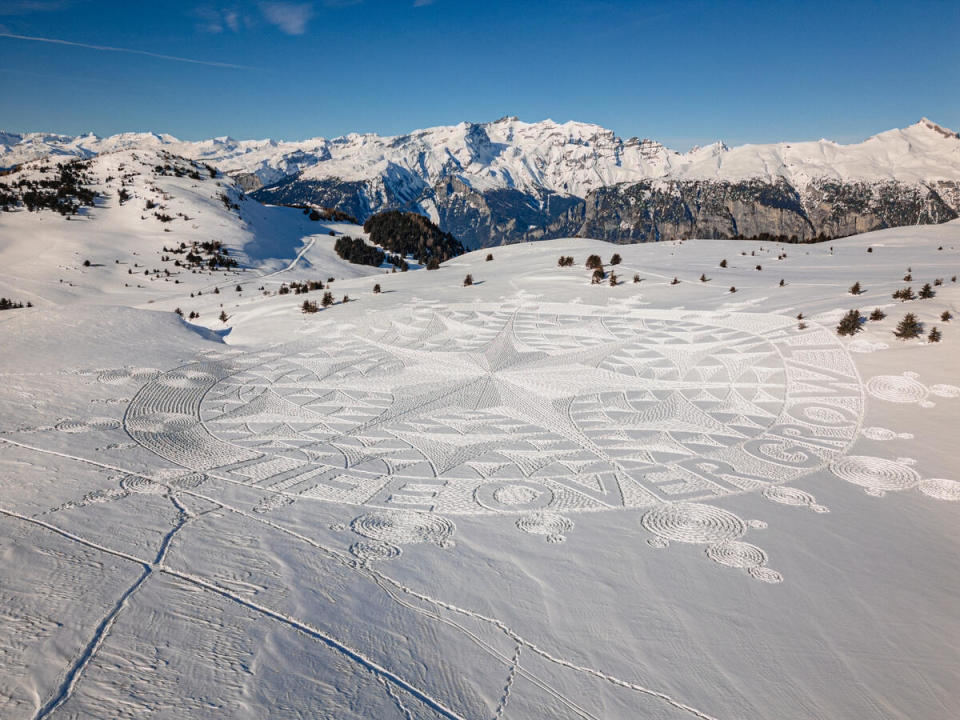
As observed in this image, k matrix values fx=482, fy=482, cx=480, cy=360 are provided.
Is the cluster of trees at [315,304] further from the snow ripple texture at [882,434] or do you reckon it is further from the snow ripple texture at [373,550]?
the snow ripple texture at [882,434]

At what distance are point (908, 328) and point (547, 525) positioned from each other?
11310 mm

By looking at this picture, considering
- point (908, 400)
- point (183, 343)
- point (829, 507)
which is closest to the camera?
point (829, 507)

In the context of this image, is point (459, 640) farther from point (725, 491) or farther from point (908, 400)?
point (908, 400)

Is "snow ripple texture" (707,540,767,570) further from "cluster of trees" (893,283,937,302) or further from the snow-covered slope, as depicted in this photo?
the snow-covered slope

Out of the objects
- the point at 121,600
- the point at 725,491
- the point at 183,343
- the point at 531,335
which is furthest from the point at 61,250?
the point at 725,491

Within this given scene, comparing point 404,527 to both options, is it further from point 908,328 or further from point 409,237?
point 409,237

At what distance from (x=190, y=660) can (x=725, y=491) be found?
7.15 meters

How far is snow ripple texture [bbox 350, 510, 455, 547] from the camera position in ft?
20.0

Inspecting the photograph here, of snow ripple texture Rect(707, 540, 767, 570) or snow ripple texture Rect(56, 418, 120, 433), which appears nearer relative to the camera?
snow ripple texture Rect(707, 540, 767, 570)

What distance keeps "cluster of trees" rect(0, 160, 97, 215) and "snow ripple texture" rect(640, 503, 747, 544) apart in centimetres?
4685

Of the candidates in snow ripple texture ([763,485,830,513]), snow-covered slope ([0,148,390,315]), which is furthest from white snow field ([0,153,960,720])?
snow-covered slope ([0,148,390,315])

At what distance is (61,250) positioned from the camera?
31203mm

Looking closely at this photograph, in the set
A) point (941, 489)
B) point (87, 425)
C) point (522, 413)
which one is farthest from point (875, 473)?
point (87, 425)

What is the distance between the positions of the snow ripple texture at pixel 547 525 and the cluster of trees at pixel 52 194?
150 ft
